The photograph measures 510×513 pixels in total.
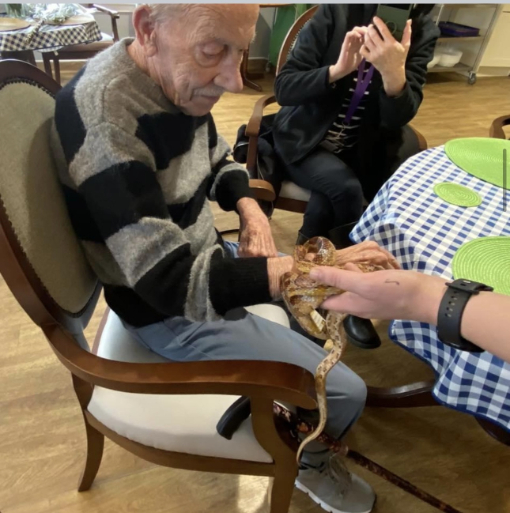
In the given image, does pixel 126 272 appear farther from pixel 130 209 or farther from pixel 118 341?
pixel 118 341

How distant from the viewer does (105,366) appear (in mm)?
797

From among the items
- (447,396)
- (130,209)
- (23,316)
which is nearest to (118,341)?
(130,209)

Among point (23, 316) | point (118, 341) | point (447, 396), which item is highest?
point (447, 396)

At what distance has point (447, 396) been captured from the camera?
2.81 feet

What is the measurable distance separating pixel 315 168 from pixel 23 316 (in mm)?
1232

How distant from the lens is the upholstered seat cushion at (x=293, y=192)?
1.78 meters

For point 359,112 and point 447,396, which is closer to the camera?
point 447,396

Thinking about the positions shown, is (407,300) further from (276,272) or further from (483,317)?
(276,272)

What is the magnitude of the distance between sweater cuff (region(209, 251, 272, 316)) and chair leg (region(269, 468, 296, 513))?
0.36 metres

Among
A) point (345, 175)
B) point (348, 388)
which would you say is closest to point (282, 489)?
point (348, 388)

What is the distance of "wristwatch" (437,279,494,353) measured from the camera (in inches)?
28.8

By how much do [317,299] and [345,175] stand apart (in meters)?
0.96

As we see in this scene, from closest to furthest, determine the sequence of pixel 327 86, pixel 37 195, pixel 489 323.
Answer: pixel 489 323, pixel 37 195, pixel 327 86

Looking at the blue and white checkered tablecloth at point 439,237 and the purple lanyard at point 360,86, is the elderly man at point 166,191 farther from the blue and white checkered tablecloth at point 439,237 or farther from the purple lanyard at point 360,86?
the purple lanyard at point 360,86
